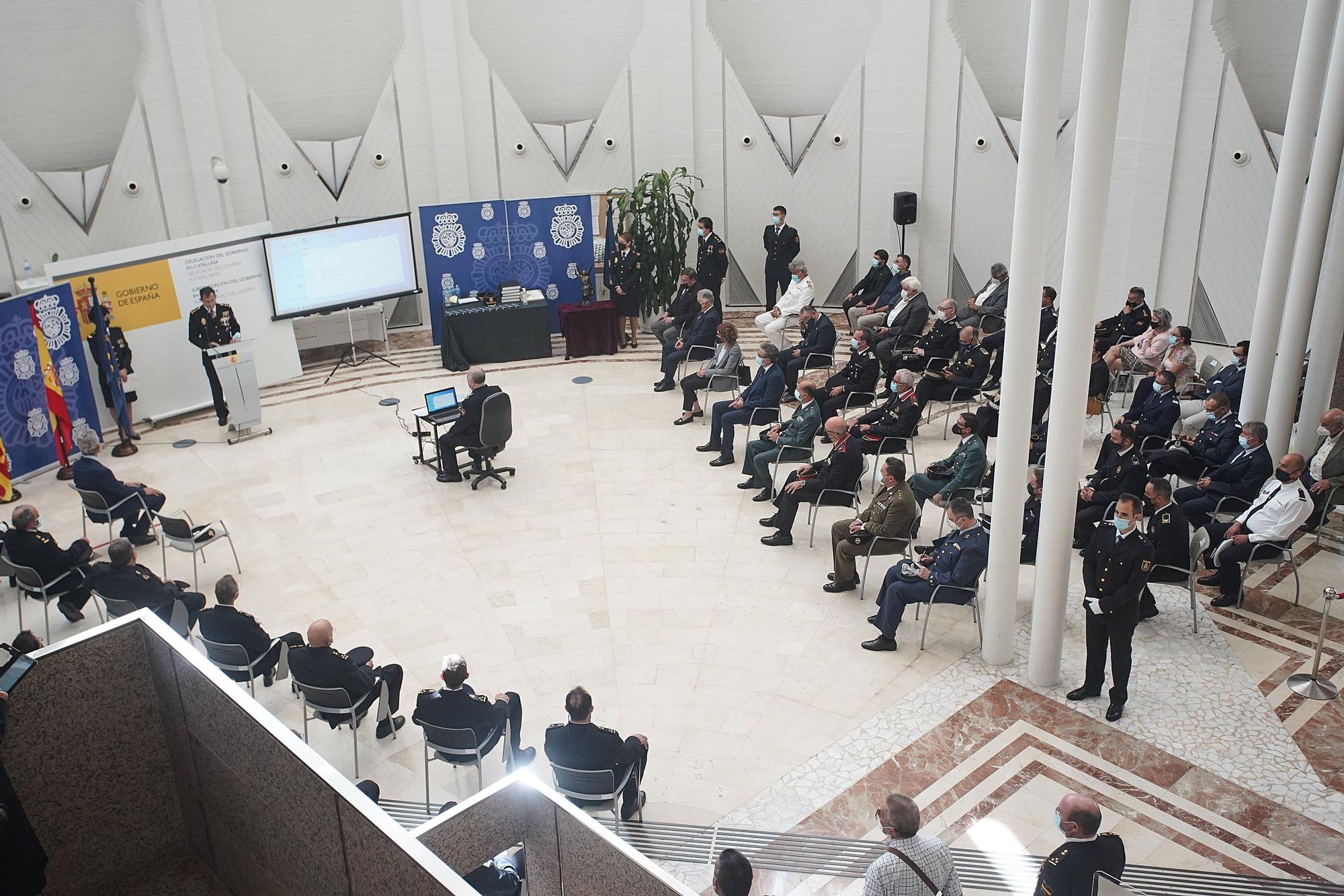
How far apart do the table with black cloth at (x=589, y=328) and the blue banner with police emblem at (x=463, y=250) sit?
3.70ft

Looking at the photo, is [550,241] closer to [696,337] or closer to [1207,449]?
[696,337]

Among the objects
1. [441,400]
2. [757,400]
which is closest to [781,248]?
[757,400]

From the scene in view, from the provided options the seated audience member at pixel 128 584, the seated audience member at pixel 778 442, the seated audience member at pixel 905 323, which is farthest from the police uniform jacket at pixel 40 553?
the seated audience member at pixel 905 323

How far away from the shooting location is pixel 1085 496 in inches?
344

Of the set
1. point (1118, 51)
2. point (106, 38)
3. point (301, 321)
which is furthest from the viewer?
point (301, 321)

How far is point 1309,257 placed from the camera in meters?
8.83

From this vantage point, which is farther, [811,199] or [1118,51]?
[811,199]

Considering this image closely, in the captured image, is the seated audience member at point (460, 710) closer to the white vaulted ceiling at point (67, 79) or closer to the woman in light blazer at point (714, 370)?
the woman in light blazer at point (714, 370)

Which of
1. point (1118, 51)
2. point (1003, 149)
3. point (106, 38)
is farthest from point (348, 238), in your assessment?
point (1118, 51)

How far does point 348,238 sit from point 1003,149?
8.25 metres

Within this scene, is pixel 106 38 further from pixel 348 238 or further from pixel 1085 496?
pixel 1085 496

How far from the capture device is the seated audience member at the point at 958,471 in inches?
344

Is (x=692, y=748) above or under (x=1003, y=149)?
under

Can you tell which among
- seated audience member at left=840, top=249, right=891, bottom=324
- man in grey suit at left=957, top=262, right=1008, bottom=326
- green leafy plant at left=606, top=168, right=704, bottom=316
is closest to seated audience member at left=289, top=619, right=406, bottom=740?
man in grey suit at left=957, top=262, right=1008, bottom=326
